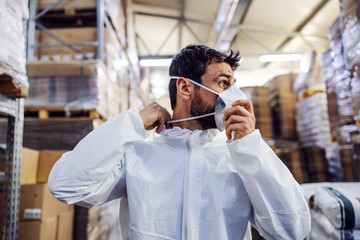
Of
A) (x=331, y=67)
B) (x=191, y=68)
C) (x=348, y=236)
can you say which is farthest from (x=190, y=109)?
(x=331, y=67)

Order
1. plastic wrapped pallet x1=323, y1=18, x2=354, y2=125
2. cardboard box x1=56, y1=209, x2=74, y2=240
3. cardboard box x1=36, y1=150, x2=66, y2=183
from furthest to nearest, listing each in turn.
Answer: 1. plastic wrapped pallet x1=323, y1=18, x2=354, y2=125
2. cardboard box x1=36, y1=150, x2=66, y2=183
3. cardboard box x1=56, y1=209, x2=74, y2=240

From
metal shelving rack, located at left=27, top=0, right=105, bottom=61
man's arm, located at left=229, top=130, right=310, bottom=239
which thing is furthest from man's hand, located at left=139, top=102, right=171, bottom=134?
metal shelving rack, located at left=27, top=0, right=105, bottom=61

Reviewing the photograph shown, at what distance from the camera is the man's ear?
1.66 m

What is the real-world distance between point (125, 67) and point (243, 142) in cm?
397

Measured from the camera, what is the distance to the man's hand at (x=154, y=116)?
152cm

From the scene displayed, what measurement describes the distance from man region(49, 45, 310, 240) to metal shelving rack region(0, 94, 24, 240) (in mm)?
678

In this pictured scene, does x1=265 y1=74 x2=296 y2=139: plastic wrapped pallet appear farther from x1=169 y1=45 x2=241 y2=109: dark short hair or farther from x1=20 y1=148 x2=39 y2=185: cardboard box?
x1=20 y1=148 x2=39 y2=185: cardboard box

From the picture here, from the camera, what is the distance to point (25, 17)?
186 cm

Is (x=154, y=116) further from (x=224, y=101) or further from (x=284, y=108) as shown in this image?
(x=284, y=108)

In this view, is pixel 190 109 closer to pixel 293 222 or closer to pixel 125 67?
pixel 293 222

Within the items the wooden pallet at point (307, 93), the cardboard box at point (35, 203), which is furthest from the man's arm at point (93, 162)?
the wooden pallet at point (307, 93)

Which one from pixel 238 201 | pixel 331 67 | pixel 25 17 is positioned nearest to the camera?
pixel 238 201

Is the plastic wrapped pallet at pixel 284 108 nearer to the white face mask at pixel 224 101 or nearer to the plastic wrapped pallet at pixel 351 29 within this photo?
the plastic wrapped pallet at pixel 351 29

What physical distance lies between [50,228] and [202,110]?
1.81 m
